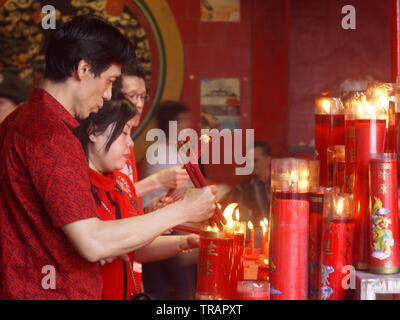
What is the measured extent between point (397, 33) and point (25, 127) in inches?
57.3

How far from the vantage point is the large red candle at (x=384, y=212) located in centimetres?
131

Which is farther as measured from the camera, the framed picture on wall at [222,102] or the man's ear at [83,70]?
the framed picture on wall at [222,102]

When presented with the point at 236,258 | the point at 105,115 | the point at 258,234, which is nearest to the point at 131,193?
the point at 105,115

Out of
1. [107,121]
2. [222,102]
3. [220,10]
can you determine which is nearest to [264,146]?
[222,102]

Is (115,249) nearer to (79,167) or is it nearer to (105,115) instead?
(79,167)

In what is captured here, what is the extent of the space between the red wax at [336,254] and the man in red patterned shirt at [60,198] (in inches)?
13.3

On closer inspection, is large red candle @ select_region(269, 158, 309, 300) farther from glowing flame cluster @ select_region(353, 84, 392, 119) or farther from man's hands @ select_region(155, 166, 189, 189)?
man's hands @ select_region(155, 166, 189, 189)

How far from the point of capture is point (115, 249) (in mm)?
1333

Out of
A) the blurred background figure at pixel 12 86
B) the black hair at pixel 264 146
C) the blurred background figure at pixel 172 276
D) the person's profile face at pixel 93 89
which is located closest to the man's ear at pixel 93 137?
the person's profile face at pixel 93 89

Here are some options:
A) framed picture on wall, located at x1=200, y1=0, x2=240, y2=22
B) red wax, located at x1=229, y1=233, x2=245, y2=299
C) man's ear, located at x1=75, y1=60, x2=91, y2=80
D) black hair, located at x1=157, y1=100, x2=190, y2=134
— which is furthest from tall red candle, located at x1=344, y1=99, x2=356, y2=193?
framed picture on wall, located at x1=200, y1=0, x2=240, y2=22

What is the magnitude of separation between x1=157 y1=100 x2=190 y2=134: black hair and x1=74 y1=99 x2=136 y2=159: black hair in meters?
1.87

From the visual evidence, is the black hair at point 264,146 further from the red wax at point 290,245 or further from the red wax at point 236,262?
the red wax at point 290,245

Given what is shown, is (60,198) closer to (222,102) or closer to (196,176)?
(196,176)

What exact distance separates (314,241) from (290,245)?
0.23ft
